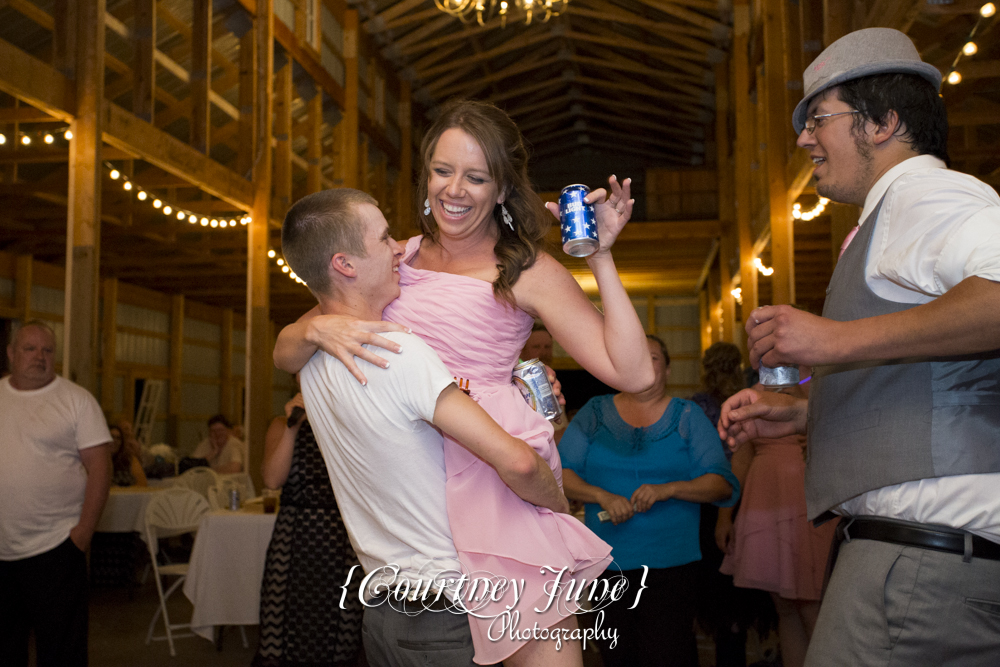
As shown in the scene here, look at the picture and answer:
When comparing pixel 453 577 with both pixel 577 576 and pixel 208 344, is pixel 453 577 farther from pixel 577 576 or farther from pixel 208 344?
pixel 208 344

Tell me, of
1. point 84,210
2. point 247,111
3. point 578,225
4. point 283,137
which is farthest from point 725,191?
point 578,225

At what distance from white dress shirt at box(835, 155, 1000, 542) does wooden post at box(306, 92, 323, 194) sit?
31.8 ft

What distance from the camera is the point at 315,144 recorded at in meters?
10.8

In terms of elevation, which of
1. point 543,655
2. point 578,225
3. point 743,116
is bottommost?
point 543,655

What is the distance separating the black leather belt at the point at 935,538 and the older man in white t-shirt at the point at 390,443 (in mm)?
584

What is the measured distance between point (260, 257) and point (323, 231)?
301 inches

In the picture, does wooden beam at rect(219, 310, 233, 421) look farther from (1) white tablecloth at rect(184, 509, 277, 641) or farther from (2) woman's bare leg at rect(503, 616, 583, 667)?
(2) woman's bare leg at rect(503, 616, 583, 667)

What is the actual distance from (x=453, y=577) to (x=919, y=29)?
16.5ft

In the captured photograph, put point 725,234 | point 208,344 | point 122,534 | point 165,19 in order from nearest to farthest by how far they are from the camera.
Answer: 1. point 122,534
2. point 165,19
3. point 725,234
4. point 208,344

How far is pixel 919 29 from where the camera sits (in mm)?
5168

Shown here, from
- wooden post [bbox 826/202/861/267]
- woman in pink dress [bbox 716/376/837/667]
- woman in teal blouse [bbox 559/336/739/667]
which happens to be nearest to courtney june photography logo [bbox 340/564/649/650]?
woman in teal blouse [bbox 559/336/739/667]

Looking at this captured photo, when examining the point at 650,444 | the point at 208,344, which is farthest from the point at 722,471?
the point at 208,344

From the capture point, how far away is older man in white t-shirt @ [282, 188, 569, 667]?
4.97ft

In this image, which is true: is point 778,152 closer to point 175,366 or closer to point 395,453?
point 395,453
